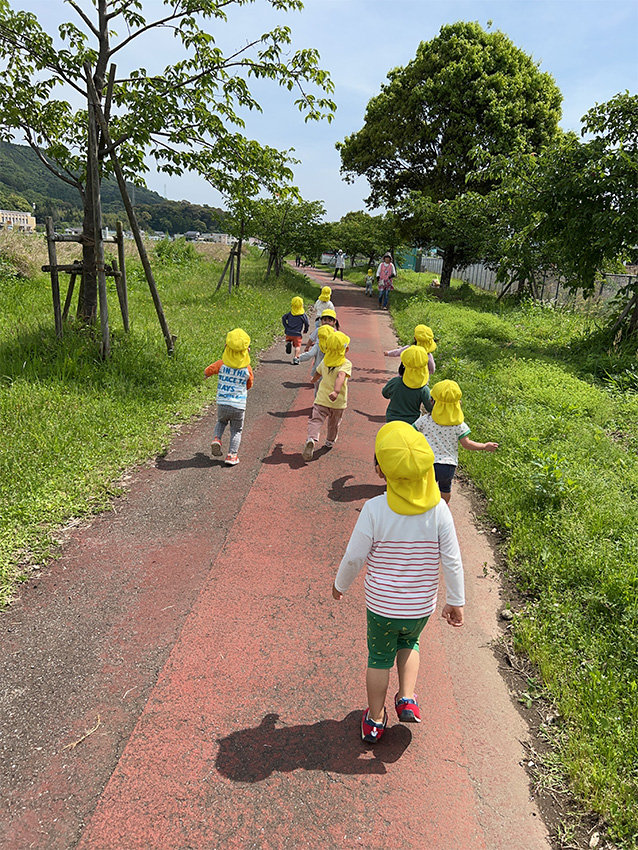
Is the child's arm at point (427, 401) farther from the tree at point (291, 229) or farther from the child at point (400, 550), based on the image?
the tree at point (291, 229)

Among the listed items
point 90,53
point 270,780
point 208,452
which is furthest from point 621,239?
point 270,780

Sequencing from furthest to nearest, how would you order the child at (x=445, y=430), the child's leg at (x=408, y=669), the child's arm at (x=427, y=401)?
the child's arm at (x=427, y=401)
the child at (x=445, y=430)
the child's leg at (x=408, y=669)

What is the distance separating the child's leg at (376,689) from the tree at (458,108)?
20.2 meters

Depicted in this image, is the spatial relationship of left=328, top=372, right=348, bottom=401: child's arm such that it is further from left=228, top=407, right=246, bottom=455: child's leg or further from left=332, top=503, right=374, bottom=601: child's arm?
left=332, top=503, right=374, bottom=601: child's arm

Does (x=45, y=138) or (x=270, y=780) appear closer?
(x=270, y=780)

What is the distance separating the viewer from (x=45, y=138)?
8430 mm

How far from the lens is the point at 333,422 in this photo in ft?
21.2

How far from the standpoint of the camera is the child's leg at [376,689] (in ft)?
8.87

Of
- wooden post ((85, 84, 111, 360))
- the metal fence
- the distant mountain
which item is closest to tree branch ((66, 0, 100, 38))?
wooden post ((85, 84, 111, 360))

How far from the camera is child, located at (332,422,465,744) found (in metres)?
2.54

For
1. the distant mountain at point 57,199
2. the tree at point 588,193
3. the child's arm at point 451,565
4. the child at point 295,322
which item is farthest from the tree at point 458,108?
the distant mountain at point 57,199

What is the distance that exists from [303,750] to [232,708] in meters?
0.45

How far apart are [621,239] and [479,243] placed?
37.2 feet

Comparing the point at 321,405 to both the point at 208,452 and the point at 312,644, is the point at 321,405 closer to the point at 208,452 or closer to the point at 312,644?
the point at 208,452
